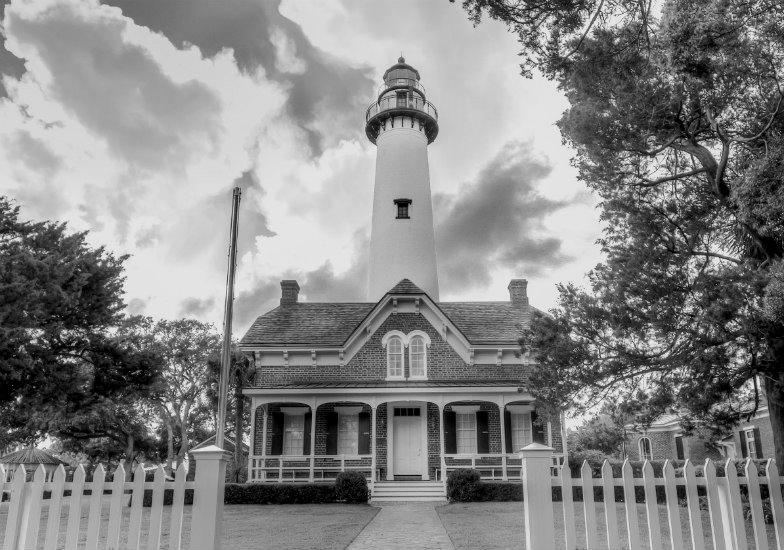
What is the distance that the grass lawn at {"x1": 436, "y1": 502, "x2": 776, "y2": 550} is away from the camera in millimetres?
8422

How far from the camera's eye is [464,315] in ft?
79.0

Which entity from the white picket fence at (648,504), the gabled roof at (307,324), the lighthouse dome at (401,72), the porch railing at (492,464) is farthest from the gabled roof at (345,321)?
the white picket fence at (648,504)

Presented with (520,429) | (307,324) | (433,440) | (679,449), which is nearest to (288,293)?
(307,324)

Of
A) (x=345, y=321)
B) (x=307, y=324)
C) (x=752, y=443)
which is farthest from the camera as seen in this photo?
(x=752, y=443)

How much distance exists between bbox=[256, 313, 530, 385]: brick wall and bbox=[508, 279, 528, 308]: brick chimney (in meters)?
4.17

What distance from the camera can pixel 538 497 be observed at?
5.32m

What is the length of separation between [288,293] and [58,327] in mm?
9045

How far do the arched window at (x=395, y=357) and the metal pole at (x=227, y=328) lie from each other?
840cm

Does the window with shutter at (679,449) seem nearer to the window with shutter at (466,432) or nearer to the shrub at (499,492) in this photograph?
the window with shutter at (466,432)

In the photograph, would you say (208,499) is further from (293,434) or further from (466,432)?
(466,432)

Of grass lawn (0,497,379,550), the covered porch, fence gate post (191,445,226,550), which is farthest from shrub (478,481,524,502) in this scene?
fence gate post (191,445,226,550)

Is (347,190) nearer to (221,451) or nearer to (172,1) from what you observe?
(172,1)

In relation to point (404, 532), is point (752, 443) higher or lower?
higher

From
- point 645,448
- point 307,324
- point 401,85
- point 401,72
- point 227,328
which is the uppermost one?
point 401,72
